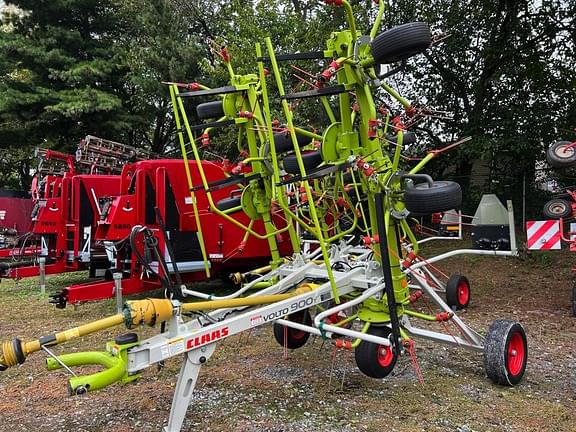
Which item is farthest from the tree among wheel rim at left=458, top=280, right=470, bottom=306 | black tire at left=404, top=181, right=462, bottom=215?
black tire at left=404, top=181, right=462, bottom=215

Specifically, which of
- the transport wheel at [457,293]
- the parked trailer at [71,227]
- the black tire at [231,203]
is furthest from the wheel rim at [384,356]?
the parked trailer at [71,227]

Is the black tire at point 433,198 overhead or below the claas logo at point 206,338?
overhead

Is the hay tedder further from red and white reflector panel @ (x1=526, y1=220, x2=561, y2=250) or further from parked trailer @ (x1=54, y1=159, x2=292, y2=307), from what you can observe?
red and white reflector panel @ (x1=526, y1=220, x2=561, y2=250)

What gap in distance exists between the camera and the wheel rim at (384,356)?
402 centimetres

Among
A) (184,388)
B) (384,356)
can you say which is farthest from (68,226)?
(384,356)

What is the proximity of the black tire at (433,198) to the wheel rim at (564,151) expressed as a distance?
3813mm

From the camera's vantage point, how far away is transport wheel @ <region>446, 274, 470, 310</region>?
271 inches

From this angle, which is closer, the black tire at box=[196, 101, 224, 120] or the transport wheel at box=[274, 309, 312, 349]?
the transport wheel at box=[274, 309, 312, 349]

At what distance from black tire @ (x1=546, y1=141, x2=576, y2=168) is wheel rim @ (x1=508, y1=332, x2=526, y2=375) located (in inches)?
129

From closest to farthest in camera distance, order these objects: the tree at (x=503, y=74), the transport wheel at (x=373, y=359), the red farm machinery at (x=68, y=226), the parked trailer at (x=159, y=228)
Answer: the transport wheel at (x=373, y=359)
the parked trailer at (x=159, y=228)
the red farm machinery at (x=68, y=226)
the tree at (x=503, y=74)

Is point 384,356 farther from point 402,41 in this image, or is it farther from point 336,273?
point 402,41

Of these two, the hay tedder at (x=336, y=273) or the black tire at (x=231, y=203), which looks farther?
the black tire at (x=231, y=203)

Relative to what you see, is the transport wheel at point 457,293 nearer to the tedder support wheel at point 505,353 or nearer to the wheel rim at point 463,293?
the wheel rim at point 463,293

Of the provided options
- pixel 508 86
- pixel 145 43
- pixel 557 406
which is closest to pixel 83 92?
pixel 145 43
